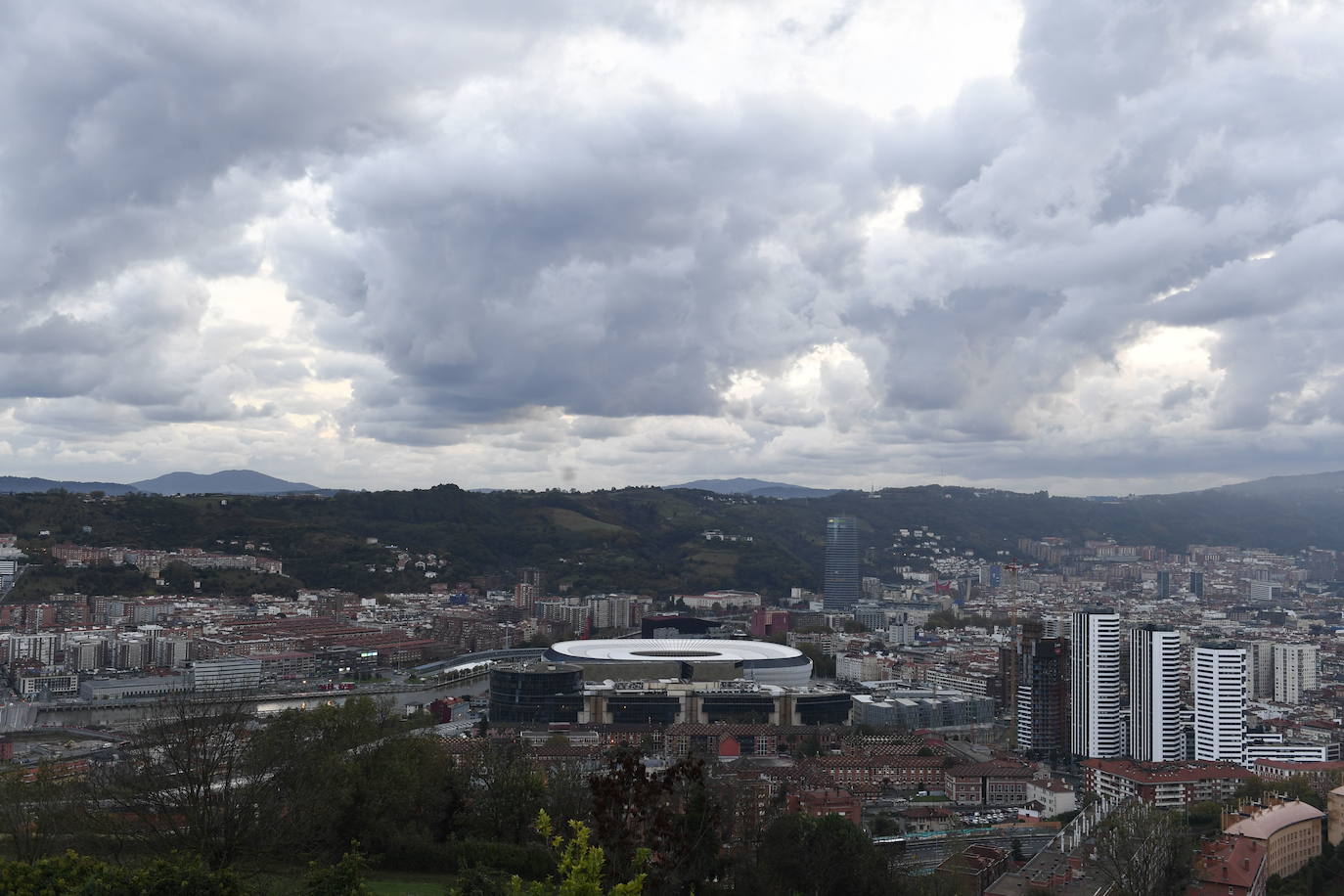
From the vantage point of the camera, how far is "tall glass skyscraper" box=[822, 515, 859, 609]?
81.6 meters

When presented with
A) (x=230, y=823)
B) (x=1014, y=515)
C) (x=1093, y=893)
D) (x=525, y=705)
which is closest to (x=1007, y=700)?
(x=525, y=705)

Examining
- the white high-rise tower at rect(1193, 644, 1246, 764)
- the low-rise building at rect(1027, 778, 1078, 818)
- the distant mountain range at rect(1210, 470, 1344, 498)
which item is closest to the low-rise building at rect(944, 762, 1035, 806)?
the low-rise building at rect(1027, 778, 1078, 818)

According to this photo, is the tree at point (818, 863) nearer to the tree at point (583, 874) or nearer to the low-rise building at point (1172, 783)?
the tree at point (583, 874)

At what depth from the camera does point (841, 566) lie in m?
82.2

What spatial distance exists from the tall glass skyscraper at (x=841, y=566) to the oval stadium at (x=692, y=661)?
3409 centimetres

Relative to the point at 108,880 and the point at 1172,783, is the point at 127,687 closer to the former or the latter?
the point at 1172,783

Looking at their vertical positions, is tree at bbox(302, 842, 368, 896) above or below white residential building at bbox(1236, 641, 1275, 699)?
above

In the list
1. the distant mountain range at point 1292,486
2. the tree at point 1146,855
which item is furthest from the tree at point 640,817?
the distant mountain range at point 1292,486

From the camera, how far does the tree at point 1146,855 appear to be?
1633 centimetres

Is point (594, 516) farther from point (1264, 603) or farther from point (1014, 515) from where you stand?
point (1014, 515)

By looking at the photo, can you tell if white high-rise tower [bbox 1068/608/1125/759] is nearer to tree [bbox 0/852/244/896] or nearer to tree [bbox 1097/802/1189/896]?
tree [bbox 1097/802/1189/896]

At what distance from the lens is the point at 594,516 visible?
9438 cm

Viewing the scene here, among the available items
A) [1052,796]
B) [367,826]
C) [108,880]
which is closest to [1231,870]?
[1052,796]

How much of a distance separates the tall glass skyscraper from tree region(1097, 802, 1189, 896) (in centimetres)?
6355
